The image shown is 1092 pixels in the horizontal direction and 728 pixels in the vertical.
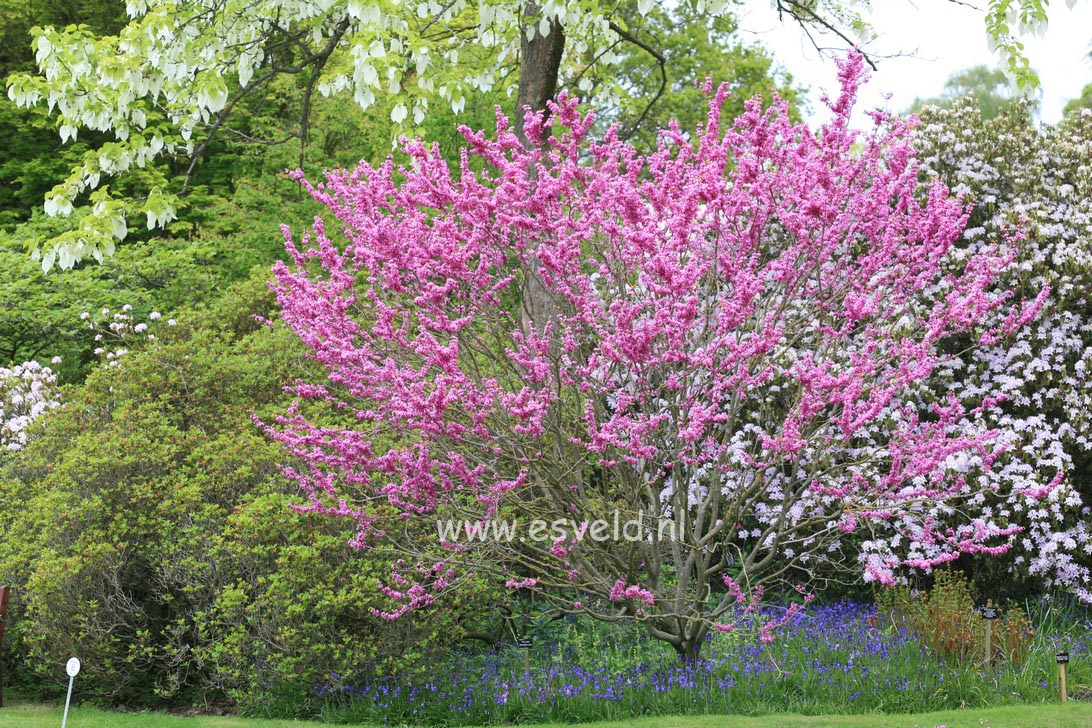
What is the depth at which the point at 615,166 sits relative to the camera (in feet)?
20.8

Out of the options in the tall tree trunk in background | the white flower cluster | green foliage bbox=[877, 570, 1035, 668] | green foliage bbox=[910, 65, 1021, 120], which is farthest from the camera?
green foliage bbox=[910, 65, 1021, 120]

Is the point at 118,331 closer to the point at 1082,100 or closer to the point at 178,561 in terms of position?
the point at 178,561

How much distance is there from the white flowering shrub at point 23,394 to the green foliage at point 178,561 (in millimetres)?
1827

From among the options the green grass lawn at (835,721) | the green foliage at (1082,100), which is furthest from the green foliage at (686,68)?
the green grass lawn at (835,721)

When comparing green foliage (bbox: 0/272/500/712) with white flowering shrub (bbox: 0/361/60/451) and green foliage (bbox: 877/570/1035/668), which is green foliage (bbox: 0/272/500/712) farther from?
green foliage (bbox: 877/570/1035/668)

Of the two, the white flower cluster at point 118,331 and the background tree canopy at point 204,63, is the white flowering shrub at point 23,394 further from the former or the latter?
the background tree canopy at point 204,63

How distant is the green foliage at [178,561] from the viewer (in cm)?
654

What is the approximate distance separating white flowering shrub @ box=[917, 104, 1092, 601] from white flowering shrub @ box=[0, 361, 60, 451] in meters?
8.08

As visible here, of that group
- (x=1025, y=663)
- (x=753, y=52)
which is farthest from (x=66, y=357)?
(x=753, y=52)

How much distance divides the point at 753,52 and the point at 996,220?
17.3 metres

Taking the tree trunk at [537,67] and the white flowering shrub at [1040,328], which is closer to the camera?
the white flowering shrub at [1040,328]

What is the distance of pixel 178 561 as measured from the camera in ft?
22.4

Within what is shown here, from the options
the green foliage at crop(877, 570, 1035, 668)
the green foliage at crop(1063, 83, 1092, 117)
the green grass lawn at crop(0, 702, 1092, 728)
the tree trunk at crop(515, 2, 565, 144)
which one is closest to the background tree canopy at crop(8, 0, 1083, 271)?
the tree trunk at crop(515, 2, 565, 144)

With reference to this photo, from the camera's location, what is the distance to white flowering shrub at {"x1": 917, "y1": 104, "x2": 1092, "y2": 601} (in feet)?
26.3
